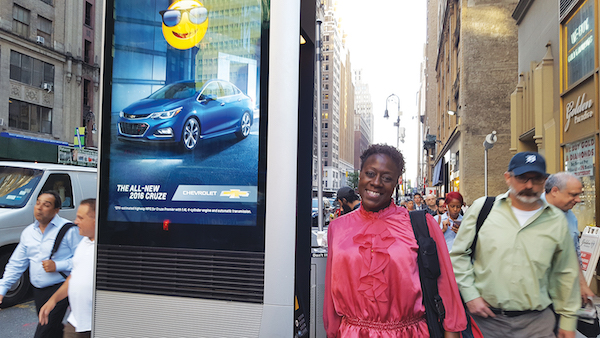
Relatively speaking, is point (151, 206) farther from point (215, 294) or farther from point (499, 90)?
point (499, 90)

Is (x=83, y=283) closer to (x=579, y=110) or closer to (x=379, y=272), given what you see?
(x=379, y=272)

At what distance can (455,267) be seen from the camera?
3.28 m

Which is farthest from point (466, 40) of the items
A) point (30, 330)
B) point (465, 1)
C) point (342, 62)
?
point (342, 62)

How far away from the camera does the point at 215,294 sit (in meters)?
2.93

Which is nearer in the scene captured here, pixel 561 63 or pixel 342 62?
pixel 561 63

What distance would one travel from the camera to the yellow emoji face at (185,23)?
310cm

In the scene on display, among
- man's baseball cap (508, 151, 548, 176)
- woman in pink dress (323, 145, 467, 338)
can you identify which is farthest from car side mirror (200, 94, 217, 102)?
man's baseball cap (508, 151, 548, 176)

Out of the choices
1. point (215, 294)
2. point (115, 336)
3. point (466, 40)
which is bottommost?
Result: point (115, 336)

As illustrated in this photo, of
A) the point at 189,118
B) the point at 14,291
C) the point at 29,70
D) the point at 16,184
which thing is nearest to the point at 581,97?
the point at 189,118

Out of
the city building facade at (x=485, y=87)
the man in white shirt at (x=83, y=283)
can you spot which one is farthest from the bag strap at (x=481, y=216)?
the city building facade at (x=485, y=87)

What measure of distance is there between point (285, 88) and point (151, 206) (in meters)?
1.24

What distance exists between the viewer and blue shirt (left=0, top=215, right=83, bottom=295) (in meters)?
4.03

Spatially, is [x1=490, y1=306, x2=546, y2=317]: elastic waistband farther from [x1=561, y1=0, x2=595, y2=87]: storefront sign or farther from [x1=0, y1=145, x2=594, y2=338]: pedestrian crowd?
[x1=561, y1=0, x2=595, y2=87]: storefront sign

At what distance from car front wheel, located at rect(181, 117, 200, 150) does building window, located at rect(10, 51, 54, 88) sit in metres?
29.3
